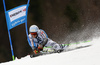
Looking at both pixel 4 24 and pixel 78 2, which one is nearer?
pixel 4 24

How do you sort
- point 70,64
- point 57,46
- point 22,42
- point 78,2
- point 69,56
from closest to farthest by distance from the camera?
1. point 70,64
2. point 69,56
3. point 57,46
4. point 22,42
5. point 78,2

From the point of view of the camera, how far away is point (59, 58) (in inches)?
157

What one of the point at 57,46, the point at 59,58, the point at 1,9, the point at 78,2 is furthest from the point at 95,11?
the point at 59,58

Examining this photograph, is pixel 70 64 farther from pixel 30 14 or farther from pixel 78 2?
pixel 78 2

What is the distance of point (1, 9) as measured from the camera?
1262 cm

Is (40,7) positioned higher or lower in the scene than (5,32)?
higher

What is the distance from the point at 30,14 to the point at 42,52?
7825mm

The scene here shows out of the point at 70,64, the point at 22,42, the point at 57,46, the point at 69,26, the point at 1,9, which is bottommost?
the point at 70,64

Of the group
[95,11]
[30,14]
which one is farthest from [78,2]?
[30,14]

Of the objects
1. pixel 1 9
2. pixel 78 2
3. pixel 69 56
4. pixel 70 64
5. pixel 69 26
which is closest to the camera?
pixel 70 64

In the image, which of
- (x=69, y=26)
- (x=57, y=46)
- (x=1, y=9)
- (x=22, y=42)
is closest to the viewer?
(x=57, y=46)

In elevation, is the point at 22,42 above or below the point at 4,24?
below

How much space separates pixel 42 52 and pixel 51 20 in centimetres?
864

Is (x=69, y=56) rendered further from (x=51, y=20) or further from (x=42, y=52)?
(x=51, y=20)
